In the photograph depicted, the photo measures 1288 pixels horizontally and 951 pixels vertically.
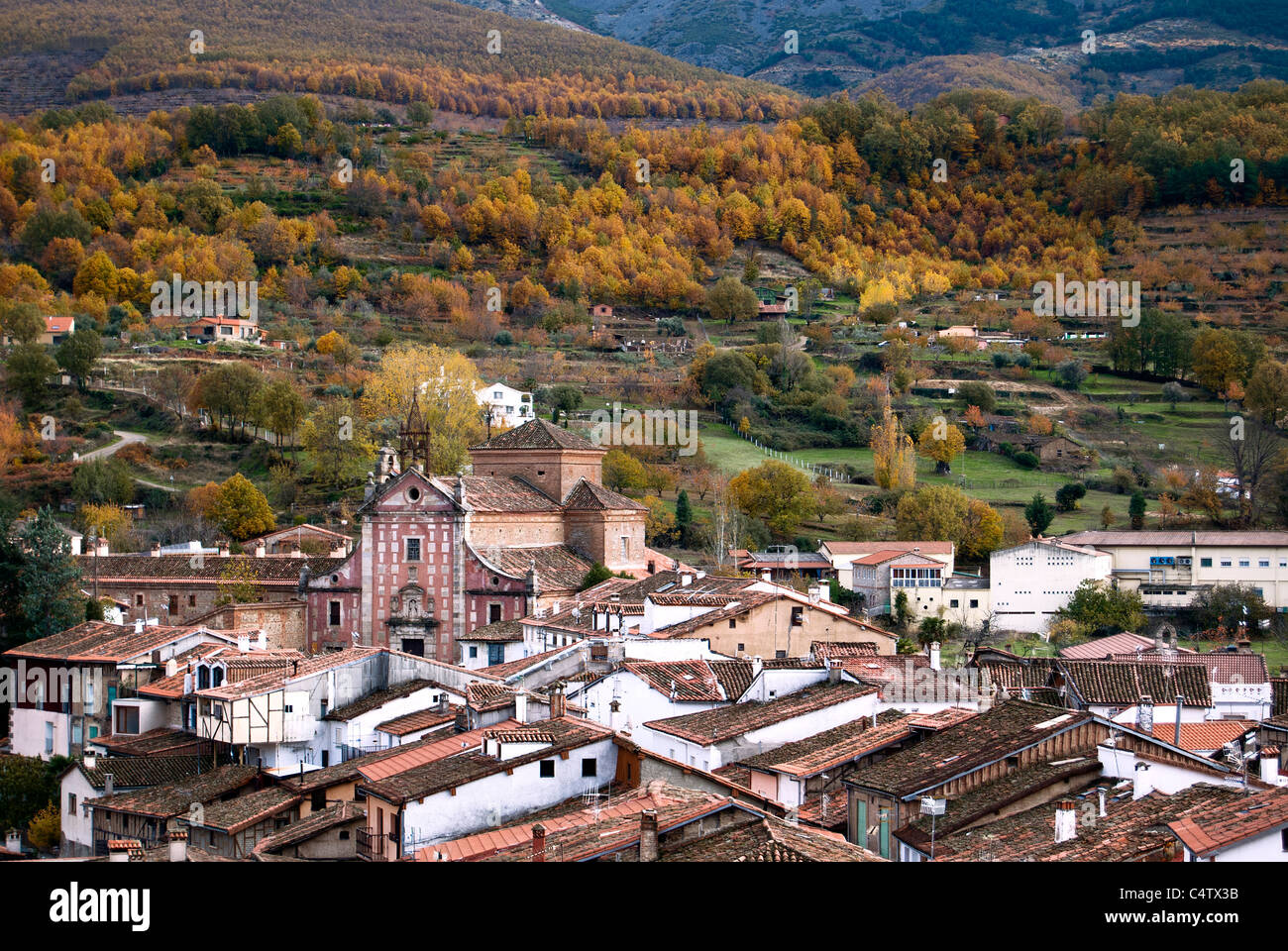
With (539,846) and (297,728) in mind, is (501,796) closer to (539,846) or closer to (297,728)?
(539,846)

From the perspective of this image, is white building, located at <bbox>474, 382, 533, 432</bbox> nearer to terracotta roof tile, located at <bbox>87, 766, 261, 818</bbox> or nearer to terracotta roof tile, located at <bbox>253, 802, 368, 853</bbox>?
terracotta roof tile, located at <bbox>87, 766, 261, 818</bbox>

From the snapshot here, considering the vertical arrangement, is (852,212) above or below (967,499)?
above

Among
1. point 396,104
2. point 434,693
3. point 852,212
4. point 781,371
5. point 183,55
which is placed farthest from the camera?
point 183,55

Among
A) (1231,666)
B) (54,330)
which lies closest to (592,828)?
(1231,666)

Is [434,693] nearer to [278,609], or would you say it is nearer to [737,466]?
[278,609]

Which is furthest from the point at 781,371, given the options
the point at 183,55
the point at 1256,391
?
the point at 183,55

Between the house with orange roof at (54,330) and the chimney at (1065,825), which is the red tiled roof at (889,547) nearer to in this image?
the chimney at (1065,825)
